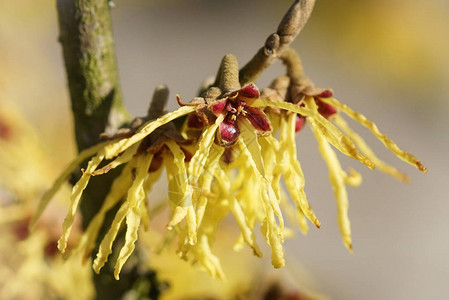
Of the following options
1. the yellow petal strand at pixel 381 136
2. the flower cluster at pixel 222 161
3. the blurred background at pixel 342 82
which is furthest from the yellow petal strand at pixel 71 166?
the blurred background at pixel 342 82

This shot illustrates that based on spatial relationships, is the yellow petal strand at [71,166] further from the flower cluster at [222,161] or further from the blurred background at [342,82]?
the blurred background at [342,82]

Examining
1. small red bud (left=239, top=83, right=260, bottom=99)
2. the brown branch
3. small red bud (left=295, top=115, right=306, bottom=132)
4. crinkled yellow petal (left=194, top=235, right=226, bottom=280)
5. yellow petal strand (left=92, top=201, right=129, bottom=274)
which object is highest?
the brown branch

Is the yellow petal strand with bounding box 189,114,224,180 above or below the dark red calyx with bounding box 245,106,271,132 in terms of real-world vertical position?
below

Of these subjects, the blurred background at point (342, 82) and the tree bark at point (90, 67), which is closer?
the tree bark at point (90, 67)

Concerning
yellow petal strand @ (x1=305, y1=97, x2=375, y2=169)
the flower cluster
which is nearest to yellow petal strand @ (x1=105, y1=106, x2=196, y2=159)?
the flower cluster

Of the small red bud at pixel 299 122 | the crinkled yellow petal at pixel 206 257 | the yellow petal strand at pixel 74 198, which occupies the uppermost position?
the small red bud at pixel 299 122

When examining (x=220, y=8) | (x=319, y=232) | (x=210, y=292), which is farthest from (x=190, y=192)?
(x=220, y=8)

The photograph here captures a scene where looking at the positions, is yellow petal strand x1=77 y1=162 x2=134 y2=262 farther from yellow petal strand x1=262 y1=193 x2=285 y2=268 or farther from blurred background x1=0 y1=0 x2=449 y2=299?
blurred background x1=0 y1=0 x2=449 y2=299
